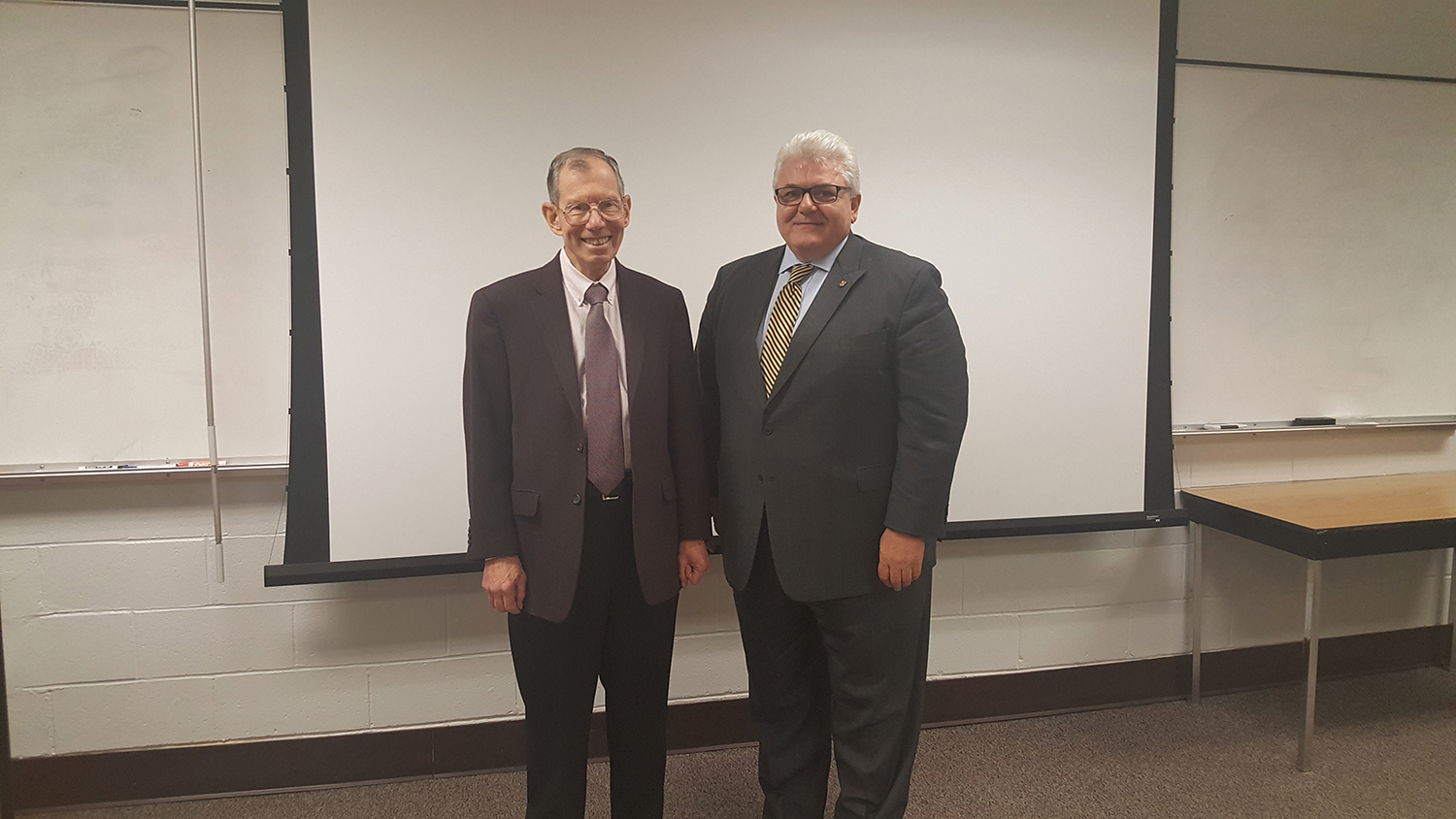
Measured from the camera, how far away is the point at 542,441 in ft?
4.85

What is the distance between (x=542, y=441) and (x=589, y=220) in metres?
0.46

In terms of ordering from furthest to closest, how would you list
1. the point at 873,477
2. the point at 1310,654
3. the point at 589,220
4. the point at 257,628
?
the point at 1310,654, the point at 257,628, the point at 873,477, the point at 589,220

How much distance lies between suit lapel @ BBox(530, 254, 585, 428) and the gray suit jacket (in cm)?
36

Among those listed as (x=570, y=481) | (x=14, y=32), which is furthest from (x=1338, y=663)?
(x=14, y=32)

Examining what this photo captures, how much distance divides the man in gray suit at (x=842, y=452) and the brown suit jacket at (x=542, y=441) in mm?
207

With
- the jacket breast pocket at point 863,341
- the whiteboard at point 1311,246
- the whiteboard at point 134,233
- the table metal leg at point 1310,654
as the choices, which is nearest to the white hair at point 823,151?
the jacket breast pocket at point 863,341

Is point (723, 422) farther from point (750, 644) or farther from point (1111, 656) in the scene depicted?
point (1111, 656)

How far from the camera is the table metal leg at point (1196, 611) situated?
8.46 ft

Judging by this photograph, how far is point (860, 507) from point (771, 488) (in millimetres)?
200

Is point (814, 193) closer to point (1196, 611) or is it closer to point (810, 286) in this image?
point (810, 286)

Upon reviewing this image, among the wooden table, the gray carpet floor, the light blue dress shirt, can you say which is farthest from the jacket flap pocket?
the wooden table

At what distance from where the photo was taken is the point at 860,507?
5.15 ft

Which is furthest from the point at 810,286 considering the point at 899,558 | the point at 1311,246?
the point at 1311,246

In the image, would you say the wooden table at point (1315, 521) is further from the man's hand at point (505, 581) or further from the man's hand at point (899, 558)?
the man's hand at point (505, 581)
